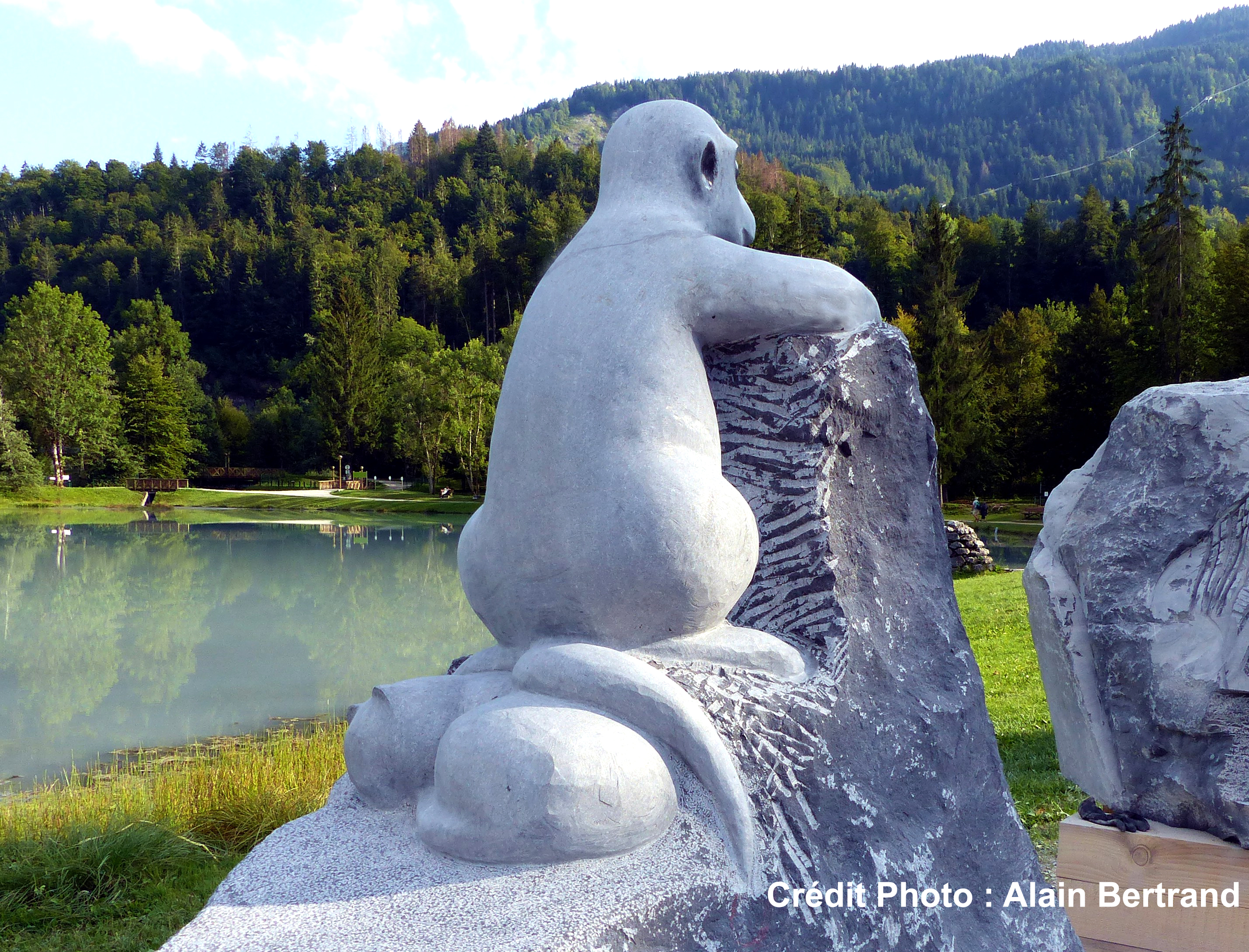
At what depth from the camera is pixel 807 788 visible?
2201mm

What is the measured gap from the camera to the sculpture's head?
263 cm

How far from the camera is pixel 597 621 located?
2.29 metres

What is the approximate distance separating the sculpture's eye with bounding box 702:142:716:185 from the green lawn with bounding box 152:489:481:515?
2973 cm

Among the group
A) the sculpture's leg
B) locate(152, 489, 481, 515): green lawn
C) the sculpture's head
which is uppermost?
the sculpture's head

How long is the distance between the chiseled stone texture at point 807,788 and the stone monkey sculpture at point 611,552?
8 cm

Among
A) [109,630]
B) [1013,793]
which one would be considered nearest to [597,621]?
[1013,793]

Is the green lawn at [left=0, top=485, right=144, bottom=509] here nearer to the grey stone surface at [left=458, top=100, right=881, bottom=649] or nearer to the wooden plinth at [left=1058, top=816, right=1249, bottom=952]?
the grey stone surface at [left=458, top=100, right=881, bottom=649]

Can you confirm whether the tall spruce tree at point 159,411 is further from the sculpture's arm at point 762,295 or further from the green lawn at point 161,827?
the sculpture's arm at point 762,295

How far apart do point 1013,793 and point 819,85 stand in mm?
172614

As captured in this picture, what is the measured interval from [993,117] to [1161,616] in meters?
149

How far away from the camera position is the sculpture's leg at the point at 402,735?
2.29 m

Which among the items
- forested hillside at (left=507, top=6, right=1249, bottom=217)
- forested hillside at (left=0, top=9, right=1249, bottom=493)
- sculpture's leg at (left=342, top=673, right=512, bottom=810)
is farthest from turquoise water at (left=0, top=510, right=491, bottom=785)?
forested hillside at (left=507, top=6, right=1249, bottom=217)

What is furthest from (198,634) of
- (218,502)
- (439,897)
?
(218,502)

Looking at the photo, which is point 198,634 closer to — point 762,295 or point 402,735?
point 402,735
